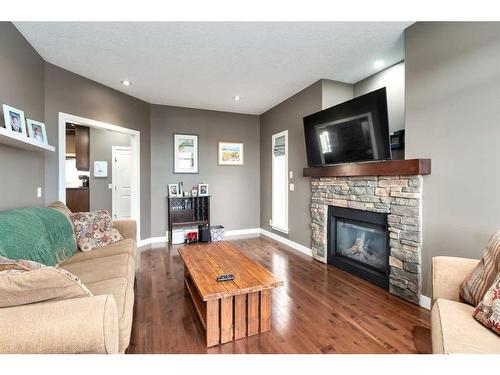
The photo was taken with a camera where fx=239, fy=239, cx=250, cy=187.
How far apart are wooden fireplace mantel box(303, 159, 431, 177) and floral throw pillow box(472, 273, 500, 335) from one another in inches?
41.6

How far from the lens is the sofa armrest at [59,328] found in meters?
0.86

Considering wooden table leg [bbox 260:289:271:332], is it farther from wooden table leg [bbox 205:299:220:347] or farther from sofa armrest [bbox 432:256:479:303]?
sofa armrest [bbox 432:256:479:303]

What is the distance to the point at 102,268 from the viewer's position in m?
1.86

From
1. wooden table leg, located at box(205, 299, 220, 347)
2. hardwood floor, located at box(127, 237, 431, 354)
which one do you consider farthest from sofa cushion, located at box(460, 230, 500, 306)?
wooden table leg, located at box(205, 299, 220, 347)

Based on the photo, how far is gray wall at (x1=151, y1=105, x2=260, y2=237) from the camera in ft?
14.7

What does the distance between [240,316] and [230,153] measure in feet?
12.1

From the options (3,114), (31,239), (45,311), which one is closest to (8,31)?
(3,114)

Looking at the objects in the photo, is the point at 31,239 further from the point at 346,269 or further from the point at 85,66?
the point at 346,269

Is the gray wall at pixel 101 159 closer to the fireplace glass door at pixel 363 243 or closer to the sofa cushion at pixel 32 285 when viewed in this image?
the sofa cushion at pixel 32 285

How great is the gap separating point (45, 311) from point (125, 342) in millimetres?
447

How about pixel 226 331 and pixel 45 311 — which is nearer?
pixel 45 311

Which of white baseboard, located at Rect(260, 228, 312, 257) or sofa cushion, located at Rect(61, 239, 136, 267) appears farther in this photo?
white baseboard, located at Rect(260, 228, 312, 257)

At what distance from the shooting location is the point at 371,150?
8.20 ft

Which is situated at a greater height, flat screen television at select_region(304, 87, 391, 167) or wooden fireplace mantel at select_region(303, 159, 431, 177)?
flat screen television at select_region(304, 87, 391, 167)
